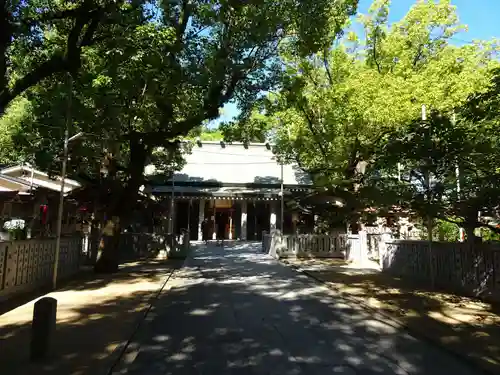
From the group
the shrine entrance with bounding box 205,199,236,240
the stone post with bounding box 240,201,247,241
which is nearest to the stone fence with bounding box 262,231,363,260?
the stone post with bounding box 240,201,247,241

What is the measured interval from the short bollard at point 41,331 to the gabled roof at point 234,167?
2734cm

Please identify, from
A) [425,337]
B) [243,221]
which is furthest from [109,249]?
[243,221]

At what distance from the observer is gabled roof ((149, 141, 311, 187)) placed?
111ft

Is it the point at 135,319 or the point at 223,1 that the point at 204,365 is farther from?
the point at 223,1

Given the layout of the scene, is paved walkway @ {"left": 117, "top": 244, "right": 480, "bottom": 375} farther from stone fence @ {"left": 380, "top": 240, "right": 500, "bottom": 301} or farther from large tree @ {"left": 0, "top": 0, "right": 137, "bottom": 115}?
large tree @ {"left": 0, "top": 0, "right": 137, "bottom": 115}

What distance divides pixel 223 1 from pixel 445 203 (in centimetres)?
724

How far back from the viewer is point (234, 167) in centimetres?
3628

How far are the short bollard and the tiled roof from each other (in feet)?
90.0

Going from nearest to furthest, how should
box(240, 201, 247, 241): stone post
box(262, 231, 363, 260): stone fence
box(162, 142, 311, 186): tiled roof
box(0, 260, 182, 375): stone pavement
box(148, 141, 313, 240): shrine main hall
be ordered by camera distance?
1. box(0, 260, 182, 375): stone pavement
2. box(262, 231, 363, 260): stone fence
3. box(148, 141, 313, 240): shrine main hall
4. box(240, 201, 247, 241): stone post
5. box(162, 142, 311, 186): tiled roof

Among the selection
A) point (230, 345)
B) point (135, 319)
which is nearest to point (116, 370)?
point (230, 345)

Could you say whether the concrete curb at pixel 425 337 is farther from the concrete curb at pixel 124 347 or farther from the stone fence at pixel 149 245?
the stone fence at pixel 149 245

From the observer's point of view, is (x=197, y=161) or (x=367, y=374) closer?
(x=367, y=374)

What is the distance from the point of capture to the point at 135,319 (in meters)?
8.12

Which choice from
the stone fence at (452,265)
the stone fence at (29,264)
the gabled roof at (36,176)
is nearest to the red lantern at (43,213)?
the gabled roof at (36,176)
